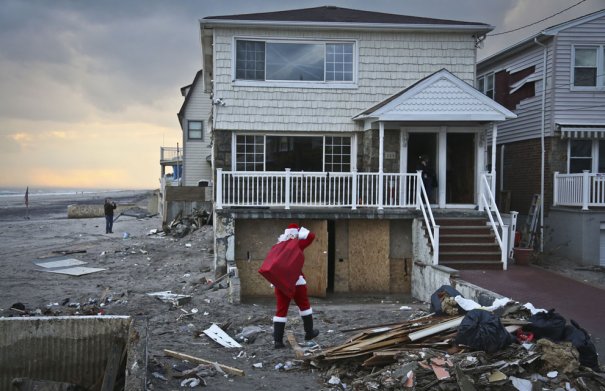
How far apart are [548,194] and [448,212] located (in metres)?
4.72

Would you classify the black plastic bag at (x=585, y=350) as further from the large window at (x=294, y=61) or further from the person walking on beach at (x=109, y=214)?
the person walking on beach at (x=109, y=214)

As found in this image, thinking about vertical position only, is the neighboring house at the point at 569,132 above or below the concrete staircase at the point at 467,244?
above

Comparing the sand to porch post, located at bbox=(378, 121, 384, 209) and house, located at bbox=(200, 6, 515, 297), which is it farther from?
porch post, located at bbox=(378, 121, 384, 209)

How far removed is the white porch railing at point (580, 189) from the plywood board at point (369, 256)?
237 inches

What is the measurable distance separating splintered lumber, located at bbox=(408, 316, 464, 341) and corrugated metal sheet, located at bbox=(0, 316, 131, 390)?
3484mm

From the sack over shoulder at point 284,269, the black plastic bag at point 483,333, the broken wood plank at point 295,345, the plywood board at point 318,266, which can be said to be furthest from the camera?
the plywood board at point 318,266

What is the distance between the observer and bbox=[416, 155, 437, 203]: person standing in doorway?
604 inches

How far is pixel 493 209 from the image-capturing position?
14.4 m

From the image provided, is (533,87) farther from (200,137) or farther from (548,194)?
(200,137)

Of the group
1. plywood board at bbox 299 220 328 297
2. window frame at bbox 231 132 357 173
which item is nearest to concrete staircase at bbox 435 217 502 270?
plywood board at bbox 299 220 328 297

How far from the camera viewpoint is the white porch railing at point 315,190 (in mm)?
14594

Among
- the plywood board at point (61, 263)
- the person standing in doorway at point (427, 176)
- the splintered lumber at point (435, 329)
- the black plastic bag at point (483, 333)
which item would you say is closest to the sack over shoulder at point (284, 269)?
the splintered lumber at point (435, 329)

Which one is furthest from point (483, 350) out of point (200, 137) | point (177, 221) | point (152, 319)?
point (200, 137)

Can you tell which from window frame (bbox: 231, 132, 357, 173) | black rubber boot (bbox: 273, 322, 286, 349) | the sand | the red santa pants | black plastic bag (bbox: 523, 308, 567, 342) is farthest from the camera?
window frame (bbox: 231, 132, 357, 173)
